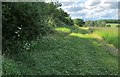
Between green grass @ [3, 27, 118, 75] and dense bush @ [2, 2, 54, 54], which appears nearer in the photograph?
green grass @ [3, 27, 118, 75]

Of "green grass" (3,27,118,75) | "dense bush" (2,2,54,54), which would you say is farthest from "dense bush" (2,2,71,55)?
"green grass" (3,27,118,75)

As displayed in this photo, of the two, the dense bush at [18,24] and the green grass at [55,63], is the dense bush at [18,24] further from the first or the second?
the green grass at [55,63]

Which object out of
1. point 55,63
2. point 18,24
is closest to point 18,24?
point 18,24

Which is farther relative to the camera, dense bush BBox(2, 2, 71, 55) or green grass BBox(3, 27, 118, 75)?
dense bush BBox(2, 2, 71, 55)

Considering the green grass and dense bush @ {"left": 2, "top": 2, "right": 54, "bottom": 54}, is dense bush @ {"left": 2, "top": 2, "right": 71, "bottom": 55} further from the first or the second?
the green grass

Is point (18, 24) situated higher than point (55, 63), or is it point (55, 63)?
point (18, 24)

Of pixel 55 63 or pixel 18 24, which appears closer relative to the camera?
pixel 18 24

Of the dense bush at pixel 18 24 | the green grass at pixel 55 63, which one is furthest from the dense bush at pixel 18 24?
the green grass at pixel 55 63

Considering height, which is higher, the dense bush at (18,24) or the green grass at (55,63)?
the dense bush at (18,24)

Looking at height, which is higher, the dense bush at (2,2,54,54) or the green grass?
the dense bush at (2,2,54,54)

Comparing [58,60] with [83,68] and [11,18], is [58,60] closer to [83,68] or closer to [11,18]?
[83,68]

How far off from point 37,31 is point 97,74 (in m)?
3.23

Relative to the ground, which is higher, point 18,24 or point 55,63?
point 18,24

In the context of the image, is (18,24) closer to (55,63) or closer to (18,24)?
(18,24)
